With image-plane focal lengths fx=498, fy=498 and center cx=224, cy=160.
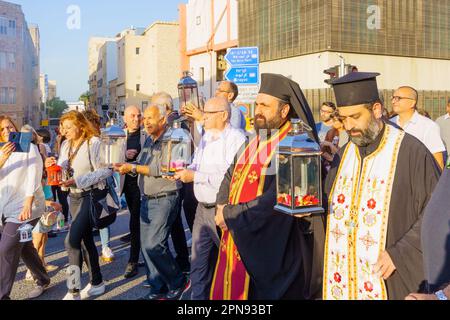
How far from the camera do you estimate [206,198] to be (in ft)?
15.4

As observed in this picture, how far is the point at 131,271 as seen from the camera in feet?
20.5

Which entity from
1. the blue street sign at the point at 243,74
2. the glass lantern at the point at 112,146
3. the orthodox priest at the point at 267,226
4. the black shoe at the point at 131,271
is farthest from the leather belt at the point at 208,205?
the blue street sign at the point at 243,74

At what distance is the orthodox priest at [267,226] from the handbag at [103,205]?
2.05 m

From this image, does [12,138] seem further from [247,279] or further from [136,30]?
[136,30]

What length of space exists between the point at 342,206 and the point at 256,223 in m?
0.59

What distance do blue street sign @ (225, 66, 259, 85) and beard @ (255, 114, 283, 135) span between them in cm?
674

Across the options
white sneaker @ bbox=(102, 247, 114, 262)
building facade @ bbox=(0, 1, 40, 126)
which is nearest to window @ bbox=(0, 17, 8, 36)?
building facade @ bbox=(0, 1, 40, 126)

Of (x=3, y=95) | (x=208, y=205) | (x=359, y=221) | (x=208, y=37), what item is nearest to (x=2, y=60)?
(x=3, y=95)

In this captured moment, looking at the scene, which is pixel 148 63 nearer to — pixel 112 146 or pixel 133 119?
pixel 133 119

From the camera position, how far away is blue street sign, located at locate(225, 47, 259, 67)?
1039 centimetres

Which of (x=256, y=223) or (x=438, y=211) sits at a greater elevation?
(x=438, y=211)

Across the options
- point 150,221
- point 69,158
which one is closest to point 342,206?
point 150,221

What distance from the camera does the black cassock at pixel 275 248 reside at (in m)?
3.39

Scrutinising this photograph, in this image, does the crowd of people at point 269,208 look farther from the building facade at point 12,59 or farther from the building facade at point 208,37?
the building facade at point 12,59
